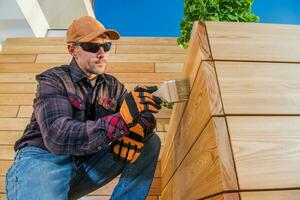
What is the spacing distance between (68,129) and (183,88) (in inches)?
16.4

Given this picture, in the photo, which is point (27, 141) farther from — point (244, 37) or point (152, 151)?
point (244, 37)

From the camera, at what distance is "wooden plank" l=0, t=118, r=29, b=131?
2.21m

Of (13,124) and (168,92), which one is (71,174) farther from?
(13,124)

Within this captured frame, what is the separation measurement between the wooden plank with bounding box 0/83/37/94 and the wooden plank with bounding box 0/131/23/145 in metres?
0.48

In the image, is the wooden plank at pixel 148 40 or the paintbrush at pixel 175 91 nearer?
the paintbrush at pixel 175 91

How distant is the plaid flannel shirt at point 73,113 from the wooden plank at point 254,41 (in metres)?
0.41

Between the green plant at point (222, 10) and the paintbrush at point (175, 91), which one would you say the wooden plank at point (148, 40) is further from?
the paintbrush at point (175, 91)

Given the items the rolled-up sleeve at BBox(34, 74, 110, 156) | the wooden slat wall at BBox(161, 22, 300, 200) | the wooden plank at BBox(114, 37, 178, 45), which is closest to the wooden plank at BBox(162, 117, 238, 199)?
the wooden slat wall at BBox(161, 22, 300, 200)

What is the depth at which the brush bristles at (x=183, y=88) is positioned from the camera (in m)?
1.09

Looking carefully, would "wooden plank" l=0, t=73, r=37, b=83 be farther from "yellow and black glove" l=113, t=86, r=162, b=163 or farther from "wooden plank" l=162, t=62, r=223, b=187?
"wooden plank" l=162, t=62, r=223, b=187

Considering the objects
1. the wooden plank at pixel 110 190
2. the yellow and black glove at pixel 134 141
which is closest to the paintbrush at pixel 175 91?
the yellow and black glove at pixel 134 141

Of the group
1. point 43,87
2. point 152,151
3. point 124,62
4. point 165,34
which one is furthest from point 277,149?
point 165,34

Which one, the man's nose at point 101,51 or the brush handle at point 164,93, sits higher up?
the man's nose at point 101,51

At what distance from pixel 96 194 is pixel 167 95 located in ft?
3.01
